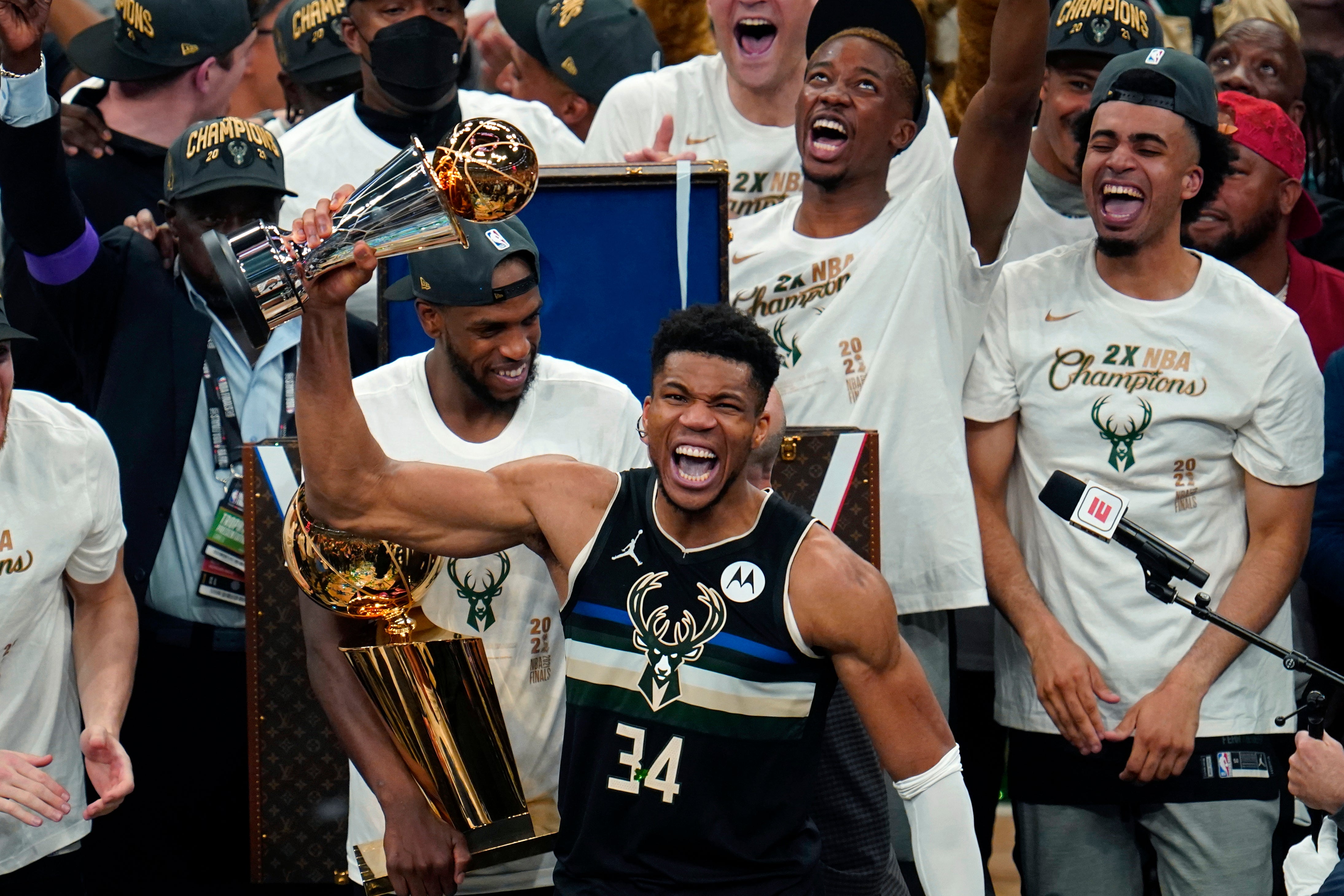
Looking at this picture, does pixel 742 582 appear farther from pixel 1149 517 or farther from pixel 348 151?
pixel 348 151

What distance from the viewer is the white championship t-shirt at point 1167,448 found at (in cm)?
399

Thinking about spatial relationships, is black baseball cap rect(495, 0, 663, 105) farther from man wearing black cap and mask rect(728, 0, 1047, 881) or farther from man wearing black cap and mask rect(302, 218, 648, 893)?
man wearing black cap and mask rect(302, 218, 648, 893)

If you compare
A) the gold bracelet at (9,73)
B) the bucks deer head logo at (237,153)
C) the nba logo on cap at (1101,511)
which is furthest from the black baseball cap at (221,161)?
the nba logo on cap at (1101,511)

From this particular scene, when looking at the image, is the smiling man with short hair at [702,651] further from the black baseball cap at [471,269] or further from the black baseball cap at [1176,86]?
the black baseball cap at [1176,86]

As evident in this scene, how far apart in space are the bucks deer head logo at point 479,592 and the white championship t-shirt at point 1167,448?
1.30 metres

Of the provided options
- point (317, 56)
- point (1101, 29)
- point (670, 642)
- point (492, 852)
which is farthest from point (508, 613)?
point (317, 56)

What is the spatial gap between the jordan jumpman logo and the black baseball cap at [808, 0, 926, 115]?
5.33ft

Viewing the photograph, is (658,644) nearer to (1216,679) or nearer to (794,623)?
(794,623)

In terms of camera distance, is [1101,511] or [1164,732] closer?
[1101,511]

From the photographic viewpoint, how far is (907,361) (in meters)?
4.10

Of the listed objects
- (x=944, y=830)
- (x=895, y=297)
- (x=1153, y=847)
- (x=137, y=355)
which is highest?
(x=895, y=297)

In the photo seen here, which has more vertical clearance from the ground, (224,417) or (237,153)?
(237,153)

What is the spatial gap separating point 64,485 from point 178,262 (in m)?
0.83

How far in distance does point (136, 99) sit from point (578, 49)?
133 centimetres
